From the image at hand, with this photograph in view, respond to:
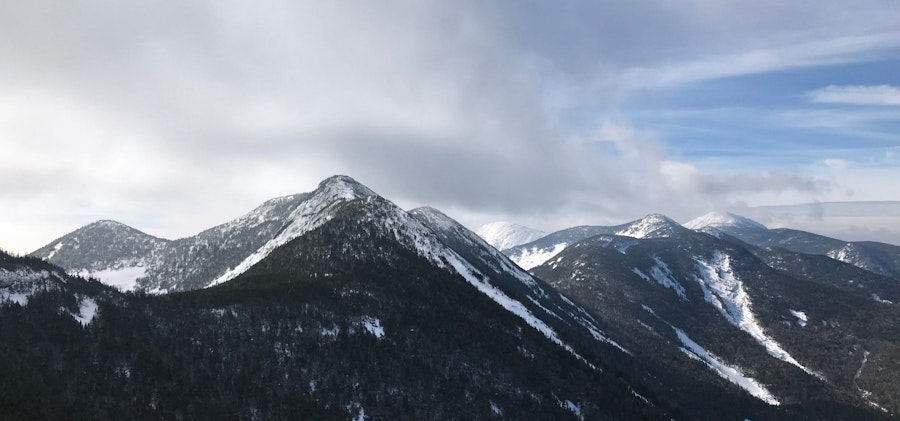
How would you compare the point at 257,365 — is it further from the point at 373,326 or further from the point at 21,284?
the point at 21,284

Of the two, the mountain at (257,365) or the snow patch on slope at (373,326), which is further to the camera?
the snow patch on slope at (373,326)

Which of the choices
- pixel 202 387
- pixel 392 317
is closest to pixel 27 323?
pixel 202 387

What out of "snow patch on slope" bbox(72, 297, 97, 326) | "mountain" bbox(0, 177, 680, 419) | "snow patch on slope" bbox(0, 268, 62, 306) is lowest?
"mountain" bbox(0, 177, 680, 419)

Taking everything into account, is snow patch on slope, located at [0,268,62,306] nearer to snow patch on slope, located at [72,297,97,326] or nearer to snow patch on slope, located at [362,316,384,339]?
snow patch on slope, located at [72,297,97,326]

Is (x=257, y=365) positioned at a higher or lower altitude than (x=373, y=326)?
lower

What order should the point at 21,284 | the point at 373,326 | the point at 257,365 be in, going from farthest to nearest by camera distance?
the point at 373,326
the point at 21,284
the point at 257,365

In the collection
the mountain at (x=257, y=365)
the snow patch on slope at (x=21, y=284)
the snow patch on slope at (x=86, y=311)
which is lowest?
the mountain at (x=257, y=365)

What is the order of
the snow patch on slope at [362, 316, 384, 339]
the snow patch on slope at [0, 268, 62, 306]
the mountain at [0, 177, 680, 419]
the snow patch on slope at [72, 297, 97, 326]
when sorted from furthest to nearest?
the snow patch on slope at [362, 316, 384, 339] → the snow patch on slope at [0, 268, 62, 306] → the snow patch on slope at [72, 297, 97, 326] → the mountain at [0, 177, 680, 419]

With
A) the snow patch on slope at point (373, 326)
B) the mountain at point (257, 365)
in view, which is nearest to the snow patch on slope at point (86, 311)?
the mountain at point (257, 365)

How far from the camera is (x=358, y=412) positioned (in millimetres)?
143250

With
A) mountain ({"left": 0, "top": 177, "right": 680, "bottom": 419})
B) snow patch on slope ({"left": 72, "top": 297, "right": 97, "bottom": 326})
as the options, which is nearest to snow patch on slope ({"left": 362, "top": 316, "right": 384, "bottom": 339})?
mountain ({"left": 0, "top": 177, "right": 680, "bottom": 419})

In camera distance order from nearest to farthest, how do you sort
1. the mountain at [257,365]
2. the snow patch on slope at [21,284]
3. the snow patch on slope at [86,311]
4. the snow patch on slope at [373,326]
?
1. the mountain at [257,365]
2. the snow patch on slope at [86,311]
3. the snow patch on slope at [21,284]
4. the snow patch on slope at [373,326]

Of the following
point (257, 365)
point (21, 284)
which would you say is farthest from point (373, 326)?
point (21, 284)

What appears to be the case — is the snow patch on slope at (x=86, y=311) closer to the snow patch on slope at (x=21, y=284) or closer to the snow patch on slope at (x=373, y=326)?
Answer: the snow patch on slope at (x=21, y=284)
